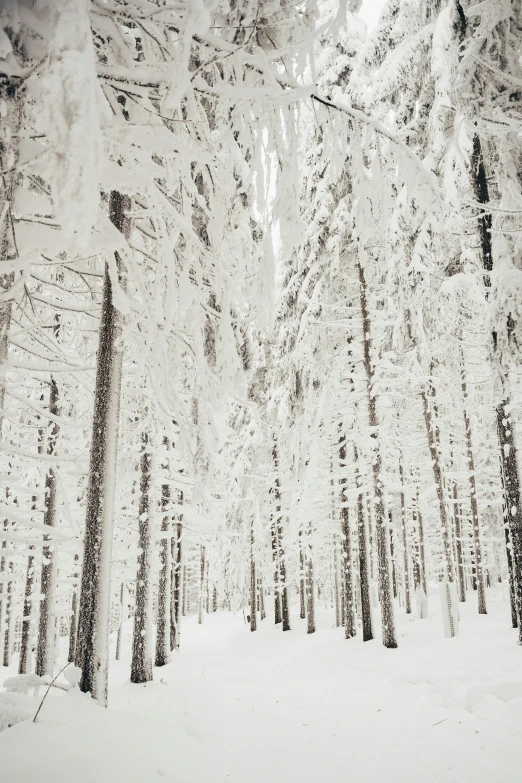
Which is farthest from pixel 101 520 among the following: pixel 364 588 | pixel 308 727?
pixel 364 588

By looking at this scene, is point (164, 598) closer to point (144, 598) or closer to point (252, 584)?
point (144, 598)

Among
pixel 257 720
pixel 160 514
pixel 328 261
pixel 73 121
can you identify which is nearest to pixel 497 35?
pixel 328 261

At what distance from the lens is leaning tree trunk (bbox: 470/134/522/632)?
26.6 feet

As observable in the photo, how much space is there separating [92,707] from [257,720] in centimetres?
349

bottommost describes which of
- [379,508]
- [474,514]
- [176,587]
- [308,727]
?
[176,587]

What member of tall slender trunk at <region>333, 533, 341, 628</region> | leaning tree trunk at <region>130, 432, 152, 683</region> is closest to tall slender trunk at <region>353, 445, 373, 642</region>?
leaning tree trunk at <region>130, 432, 152, 683</region>

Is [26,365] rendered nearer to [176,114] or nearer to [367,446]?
[176,114]

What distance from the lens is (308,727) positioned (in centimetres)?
536

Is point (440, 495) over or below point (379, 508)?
over

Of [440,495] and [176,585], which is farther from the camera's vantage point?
[176,585]

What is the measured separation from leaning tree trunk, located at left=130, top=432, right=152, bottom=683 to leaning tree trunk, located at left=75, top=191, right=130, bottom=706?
511 cm

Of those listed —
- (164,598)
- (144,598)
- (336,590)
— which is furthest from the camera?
(336,590)

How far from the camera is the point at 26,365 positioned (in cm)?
425

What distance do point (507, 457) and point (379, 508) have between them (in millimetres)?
3763
